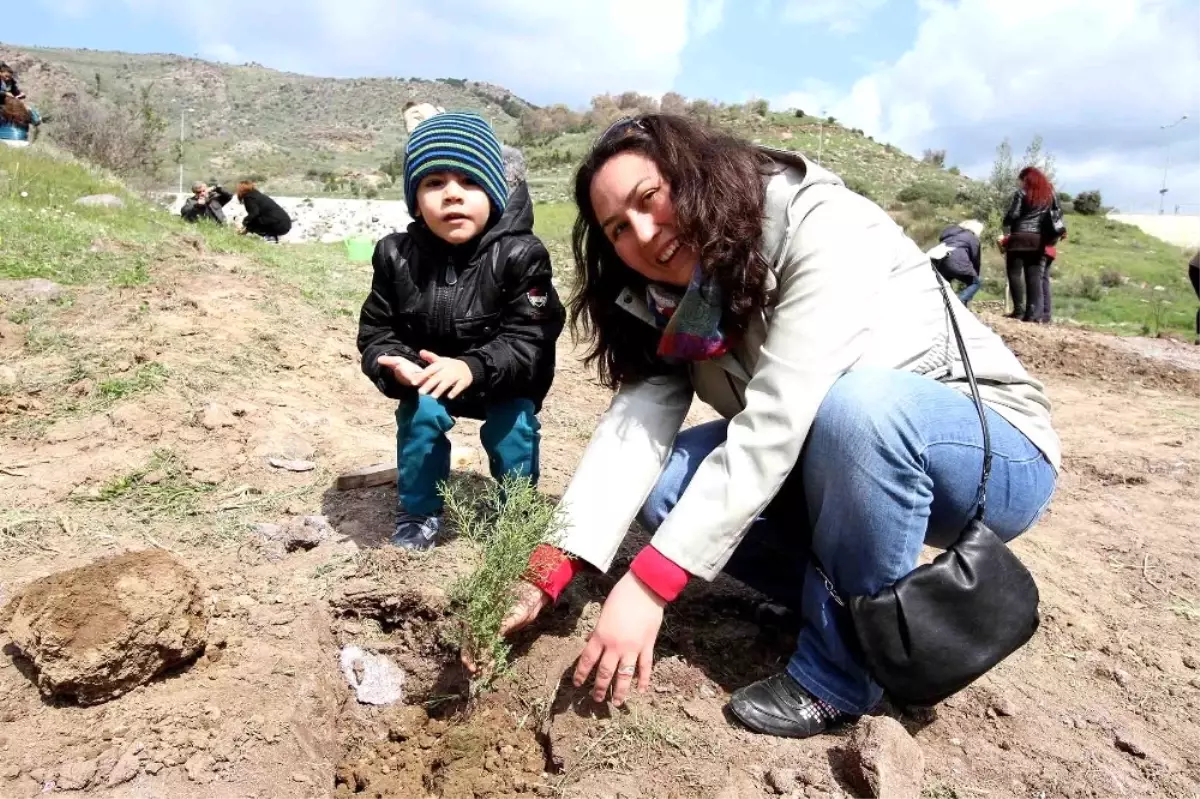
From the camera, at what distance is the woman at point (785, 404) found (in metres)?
1.60

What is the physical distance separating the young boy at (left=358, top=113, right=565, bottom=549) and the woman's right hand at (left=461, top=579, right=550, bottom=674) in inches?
22.8

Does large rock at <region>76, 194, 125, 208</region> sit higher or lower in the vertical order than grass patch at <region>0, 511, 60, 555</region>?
higher

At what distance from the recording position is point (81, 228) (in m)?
6.50

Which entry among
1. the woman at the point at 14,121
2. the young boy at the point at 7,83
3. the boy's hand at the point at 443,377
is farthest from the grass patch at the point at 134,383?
the young boy at the point at 7,83

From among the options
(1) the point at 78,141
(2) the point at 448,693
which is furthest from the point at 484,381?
(1) the point at 78,141

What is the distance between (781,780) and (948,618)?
0.45m

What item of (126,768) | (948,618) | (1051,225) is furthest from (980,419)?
(1051,225)

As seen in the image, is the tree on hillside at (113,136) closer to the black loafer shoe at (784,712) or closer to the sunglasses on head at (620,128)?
the sunglasses on head at (620,128)

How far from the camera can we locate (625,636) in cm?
153

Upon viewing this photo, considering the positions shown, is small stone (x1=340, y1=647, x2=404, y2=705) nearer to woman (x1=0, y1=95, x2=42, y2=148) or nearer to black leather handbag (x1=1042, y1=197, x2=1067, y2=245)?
black leather handbag (x1=1042, y1=197, x2=1067, y2=245)

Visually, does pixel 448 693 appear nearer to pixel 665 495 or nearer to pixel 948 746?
pixel 665 495

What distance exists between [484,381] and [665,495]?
576mm

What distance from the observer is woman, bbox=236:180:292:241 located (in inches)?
470

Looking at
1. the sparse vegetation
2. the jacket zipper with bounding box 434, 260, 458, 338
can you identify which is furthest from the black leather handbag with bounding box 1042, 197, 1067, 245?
the sparse vegetation
